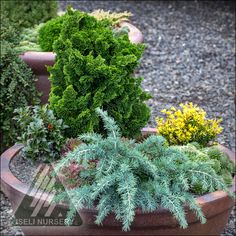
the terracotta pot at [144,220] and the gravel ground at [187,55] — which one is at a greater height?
the terracotta pot at [144,220]

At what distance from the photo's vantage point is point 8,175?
3.67m

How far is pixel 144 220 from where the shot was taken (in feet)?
11.0

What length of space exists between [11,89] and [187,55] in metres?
3.13

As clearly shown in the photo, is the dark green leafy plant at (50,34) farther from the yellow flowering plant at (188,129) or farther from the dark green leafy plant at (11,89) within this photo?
the yellow flowering plant at (188,129)

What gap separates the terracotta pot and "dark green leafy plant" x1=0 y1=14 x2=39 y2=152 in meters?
0.96

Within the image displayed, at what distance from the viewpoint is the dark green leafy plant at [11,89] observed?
458 cm

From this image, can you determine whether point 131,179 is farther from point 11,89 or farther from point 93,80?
point 11,89

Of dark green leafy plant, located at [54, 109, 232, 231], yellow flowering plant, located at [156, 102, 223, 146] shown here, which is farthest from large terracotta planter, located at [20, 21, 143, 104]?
dark green leafy plant, located at [54, 109, 232, 231]

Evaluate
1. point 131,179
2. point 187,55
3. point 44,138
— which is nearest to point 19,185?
point 44,138

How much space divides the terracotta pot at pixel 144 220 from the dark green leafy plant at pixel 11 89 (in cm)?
96

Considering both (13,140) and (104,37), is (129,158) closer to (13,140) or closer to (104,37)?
(104,37)

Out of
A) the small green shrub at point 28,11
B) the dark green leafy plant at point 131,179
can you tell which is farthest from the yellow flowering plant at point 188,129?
the small green shrub at point 28,11

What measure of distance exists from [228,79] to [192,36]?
1.31 m

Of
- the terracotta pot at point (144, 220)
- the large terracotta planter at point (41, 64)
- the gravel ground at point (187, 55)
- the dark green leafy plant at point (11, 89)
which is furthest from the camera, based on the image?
the gravel ground at point (187, 55)
